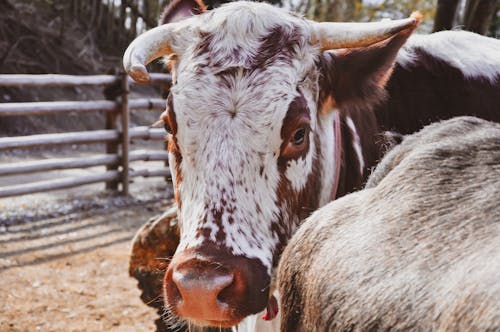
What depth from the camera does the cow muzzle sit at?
1704 millimetres

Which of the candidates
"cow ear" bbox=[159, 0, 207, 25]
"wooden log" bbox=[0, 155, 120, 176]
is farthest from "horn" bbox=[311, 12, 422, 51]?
"wooden log" bbox=[0, 155, 120, 176]

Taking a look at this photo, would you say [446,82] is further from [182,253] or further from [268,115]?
[182,253]

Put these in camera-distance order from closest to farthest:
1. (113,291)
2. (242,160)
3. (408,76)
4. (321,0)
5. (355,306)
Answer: (355,306)
(242,160)
(408,76)
(113,291)
(321,0)

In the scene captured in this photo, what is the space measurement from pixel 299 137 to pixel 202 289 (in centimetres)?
75

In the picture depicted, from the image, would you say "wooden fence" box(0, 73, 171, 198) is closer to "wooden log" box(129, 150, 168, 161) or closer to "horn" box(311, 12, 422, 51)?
"wooden log" box(129, 150, 168, 161)

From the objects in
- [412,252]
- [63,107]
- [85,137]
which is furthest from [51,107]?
[412,252]

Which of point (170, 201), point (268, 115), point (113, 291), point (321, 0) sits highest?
point (268, 115)

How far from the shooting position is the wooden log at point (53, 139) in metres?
6.70

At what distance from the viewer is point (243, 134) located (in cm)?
199

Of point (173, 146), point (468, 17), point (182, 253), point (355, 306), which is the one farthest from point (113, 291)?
point (468, 17)

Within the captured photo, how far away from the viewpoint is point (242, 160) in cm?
198

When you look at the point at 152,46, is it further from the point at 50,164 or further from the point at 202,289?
the point at 50,164

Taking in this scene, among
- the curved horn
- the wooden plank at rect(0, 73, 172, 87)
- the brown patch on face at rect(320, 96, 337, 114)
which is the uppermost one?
the curved horn

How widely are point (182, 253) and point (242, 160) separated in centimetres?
37
